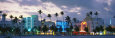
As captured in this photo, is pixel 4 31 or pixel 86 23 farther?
pixel 86 23

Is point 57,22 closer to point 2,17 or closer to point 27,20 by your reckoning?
point 27,20

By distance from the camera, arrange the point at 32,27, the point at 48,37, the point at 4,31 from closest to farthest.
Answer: the point at 48,37 → the point at 4,31 → the point at 32,27

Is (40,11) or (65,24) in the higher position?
(40,11)

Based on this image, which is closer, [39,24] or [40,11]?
[40,11]

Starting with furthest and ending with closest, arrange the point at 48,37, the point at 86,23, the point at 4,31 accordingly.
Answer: the point at 86,23 → the point at 4,31 → the point at 48,37

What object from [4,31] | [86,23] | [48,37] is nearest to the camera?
[48,37]

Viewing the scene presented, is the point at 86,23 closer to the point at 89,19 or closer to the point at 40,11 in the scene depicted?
the point at 89,19

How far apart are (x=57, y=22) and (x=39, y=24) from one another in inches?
672

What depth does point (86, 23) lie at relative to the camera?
163750mm

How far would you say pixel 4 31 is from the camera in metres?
135

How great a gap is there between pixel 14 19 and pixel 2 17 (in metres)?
11.5

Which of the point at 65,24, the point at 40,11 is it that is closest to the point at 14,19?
the point at 40,11

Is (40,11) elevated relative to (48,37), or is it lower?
elevated

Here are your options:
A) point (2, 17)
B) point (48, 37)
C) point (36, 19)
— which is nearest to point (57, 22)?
point (36, 19)
